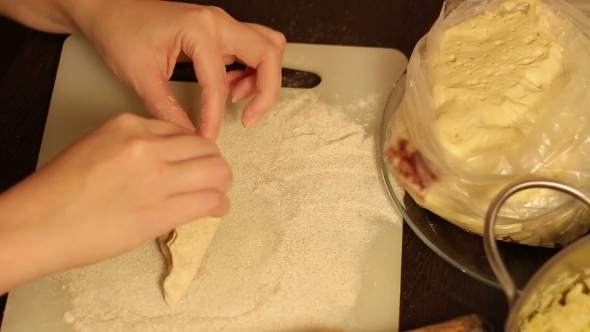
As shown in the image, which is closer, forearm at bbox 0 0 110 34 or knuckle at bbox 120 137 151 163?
knuckle at bbox 120 137 151 163

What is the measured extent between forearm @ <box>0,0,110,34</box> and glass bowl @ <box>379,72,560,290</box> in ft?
1.72

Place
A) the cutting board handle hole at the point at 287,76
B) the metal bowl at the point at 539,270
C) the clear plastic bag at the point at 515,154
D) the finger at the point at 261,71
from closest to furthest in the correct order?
the metal bowl at the point at 539,270, the clear plastic bag at the point at 515,154, the finger at the point at 261,71, the cutting board handle hole at the point at 287,76

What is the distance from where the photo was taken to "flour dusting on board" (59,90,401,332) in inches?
30.7

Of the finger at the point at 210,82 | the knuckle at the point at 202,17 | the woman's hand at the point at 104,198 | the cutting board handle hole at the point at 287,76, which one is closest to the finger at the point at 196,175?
the woman's hand at the point at 104,198

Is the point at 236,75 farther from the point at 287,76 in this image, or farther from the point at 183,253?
the point at 183,253

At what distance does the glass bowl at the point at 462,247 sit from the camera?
78 cm

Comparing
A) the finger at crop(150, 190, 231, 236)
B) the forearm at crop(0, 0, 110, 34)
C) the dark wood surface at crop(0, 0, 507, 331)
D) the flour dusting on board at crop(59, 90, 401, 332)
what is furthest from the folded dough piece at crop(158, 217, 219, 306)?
the forearm at crop(0, 0, 110, 34)

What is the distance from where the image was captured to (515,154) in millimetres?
720

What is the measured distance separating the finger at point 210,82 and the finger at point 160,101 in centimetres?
3

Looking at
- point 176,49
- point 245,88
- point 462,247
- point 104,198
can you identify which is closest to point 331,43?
point 245,88

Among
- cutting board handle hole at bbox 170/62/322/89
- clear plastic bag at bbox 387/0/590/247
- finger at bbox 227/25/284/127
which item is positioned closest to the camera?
clear plastic bag at bbox 387/0/590/247

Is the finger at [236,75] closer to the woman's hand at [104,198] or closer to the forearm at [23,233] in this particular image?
the woman's hand at [104,198]

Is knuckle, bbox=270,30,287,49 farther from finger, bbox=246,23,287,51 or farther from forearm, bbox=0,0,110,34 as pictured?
forearm, bbox=0,0,110,34

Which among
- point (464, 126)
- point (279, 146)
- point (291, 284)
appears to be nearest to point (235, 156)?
point (279, 146)
